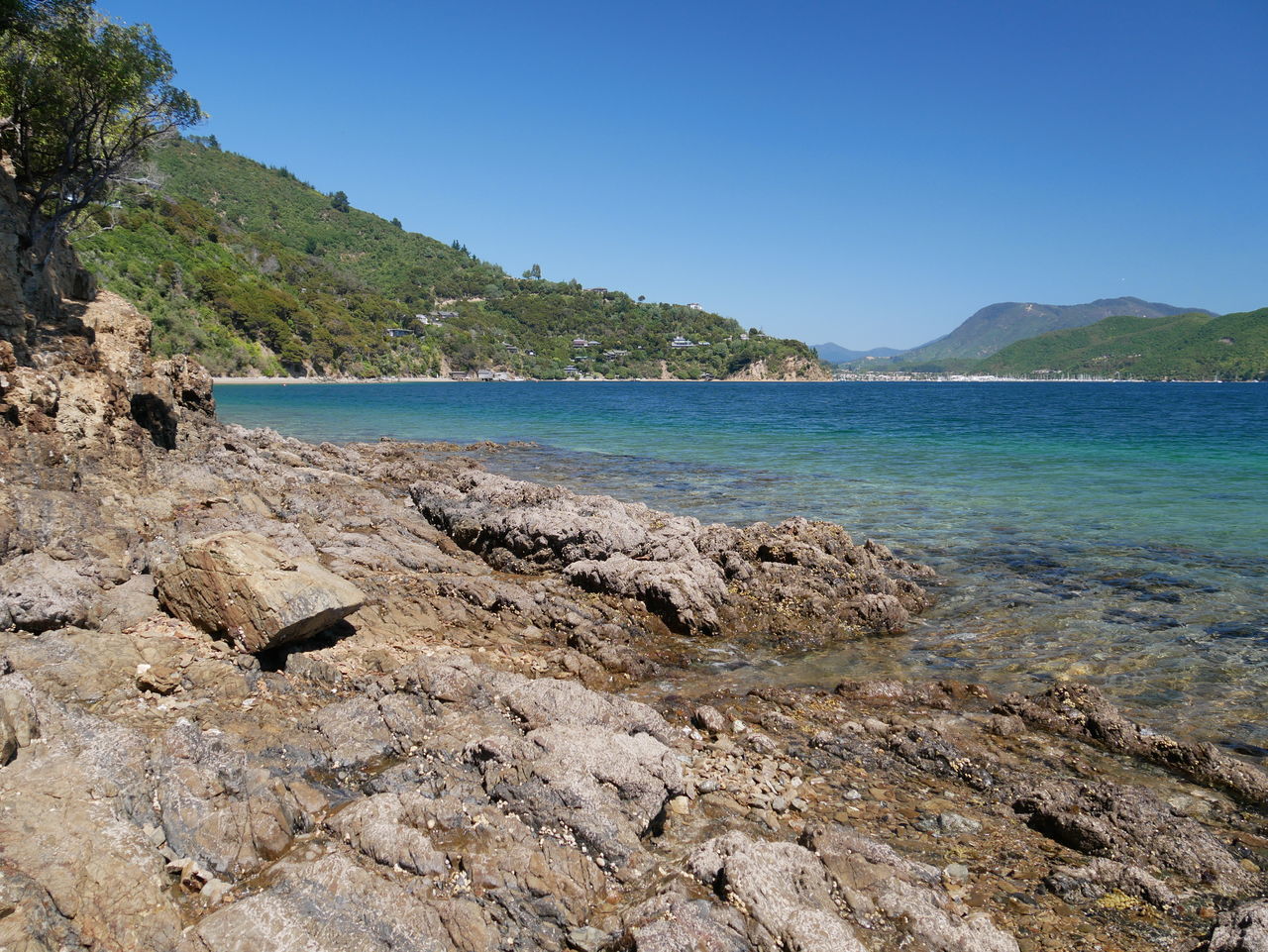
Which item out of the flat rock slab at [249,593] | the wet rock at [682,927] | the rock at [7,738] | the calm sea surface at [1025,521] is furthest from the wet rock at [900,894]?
the rock at [7,738]

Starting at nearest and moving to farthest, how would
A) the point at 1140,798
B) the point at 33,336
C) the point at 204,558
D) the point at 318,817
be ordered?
the point at 318,817
the point at 1140,798
the point at 204,558
the point at 33,336

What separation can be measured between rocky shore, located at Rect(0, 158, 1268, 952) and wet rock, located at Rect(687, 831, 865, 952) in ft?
0.07

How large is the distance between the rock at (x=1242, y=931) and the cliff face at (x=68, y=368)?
13.8m

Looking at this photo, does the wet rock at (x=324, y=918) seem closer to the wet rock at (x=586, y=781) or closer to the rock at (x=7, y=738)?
the wet rock at (x=586, y=781)

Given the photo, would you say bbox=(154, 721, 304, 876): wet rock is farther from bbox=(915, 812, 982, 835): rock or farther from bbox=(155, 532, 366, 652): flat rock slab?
bbox=(915, 812, 982, 835): rock

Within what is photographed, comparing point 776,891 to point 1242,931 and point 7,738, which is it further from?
point 7,738

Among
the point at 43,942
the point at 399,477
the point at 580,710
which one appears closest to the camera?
the point at 43,942

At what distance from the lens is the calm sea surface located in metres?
9.61

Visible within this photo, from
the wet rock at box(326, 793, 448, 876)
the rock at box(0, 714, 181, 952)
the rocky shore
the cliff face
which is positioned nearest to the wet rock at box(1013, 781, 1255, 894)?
the rocky shore

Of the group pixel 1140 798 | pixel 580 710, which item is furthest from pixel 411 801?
pixel 1140 798

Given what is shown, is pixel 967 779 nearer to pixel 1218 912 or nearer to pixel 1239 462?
pixel 1218 912

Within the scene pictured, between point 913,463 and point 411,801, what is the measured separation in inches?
1135

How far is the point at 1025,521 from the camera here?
60.8ft

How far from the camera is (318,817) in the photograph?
16.7 feet
